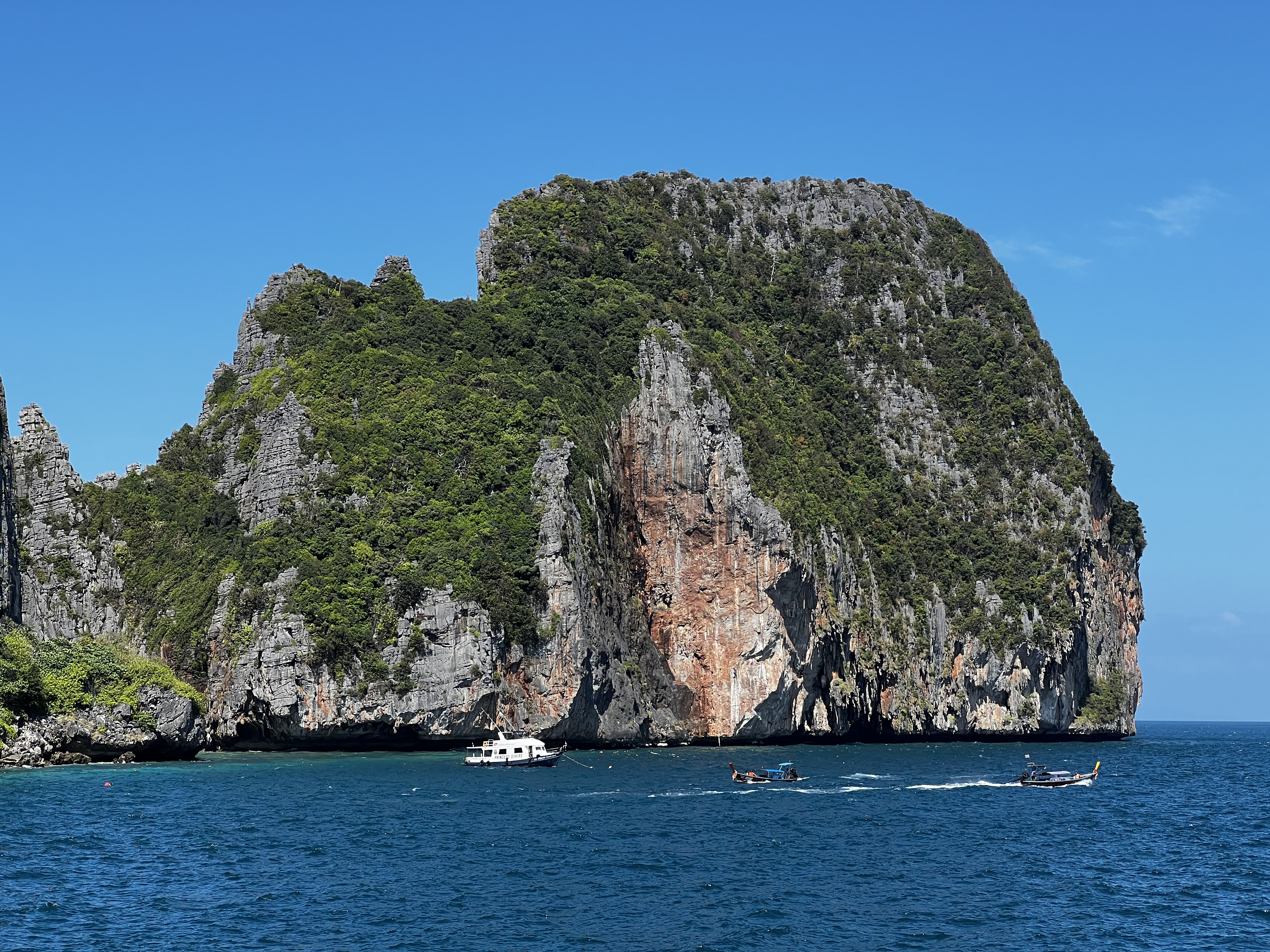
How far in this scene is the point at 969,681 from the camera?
13525 cm

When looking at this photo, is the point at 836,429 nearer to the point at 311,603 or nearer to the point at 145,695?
the point at 311,603

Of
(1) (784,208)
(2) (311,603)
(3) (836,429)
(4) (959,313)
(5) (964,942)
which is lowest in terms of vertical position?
(5) (964,942)

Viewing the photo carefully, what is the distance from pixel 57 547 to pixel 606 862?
8228 centimetres

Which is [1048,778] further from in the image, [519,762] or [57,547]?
[57,547]

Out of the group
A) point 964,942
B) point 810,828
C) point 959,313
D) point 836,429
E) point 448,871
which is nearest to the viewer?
point 964,942

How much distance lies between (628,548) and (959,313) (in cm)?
6699

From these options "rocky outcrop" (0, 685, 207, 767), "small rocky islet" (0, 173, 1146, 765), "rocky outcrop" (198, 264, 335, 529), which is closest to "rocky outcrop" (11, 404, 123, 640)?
"small rocky islet" (0, 173, 1146, 765)

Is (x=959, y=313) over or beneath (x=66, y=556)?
over

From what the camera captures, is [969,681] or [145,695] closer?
[145,695]

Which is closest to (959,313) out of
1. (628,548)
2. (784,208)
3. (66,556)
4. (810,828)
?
(784,208)

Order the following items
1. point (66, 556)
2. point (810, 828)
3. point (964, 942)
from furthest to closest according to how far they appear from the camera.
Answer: point (66, 556), point (810, 828), point (964, 942)

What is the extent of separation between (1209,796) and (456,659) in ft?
166

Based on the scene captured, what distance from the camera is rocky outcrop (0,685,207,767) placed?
84688 millimetres

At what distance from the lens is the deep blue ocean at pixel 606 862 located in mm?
43344
